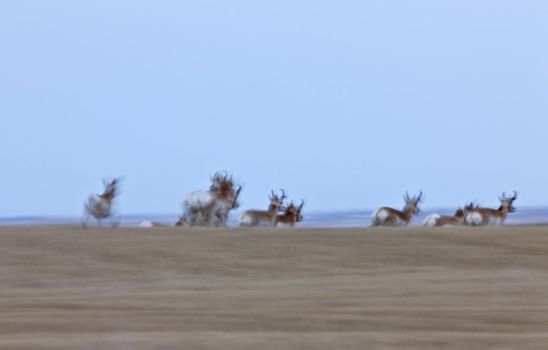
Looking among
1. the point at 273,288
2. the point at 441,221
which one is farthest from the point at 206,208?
the point at 273,288

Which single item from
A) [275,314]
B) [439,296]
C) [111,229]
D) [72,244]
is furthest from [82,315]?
[111,229]

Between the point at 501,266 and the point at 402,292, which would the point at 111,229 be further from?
the point at 402,292

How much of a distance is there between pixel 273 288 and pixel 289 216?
14482mm

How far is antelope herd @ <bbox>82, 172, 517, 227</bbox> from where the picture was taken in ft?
73.4

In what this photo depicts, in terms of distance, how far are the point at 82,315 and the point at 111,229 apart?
912 cm

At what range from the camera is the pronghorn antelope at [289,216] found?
2702 cm

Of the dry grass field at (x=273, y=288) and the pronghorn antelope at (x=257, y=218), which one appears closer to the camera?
the dry grass field at (x=273, y=288)

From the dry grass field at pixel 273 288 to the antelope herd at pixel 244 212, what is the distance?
2.92 m

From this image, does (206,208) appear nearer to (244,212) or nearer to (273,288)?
(244,212)

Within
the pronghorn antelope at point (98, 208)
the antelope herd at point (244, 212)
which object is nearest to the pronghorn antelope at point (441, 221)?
the antelope herd at point (244, 212)

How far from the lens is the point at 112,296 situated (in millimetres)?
12047

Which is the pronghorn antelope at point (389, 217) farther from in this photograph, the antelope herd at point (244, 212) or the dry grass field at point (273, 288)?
the dry grass field at point (273, 288)

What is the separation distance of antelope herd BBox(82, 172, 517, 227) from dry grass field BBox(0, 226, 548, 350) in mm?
2923

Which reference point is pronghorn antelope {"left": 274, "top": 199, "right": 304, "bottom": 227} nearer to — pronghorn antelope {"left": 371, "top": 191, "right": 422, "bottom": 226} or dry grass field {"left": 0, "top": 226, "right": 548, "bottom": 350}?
pronghorn antelope {"left": 371, "top": 191, "right": 422, "bottom": 226}
